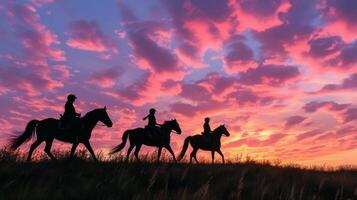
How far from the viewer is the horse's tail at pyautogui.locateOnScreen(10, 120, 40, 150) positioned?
634 inches

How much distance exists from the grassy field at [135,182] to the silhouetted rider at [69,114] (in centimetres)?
191

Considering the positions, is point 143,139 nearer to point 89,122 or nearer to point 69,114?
point 89,122

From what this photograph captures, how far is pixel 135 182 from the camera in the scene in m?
9.90

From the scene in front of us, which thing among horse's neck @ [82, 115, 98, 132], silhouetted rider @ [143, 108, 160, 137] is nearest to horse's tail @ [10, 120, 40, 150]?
horse's neck @ [82, 115, 98, 132]

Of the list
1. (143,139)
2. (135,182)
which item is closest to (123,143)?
(143,139)

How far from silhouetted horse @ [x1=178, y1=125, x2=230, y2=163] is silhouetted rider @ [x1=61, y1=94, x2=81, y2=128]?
10251 millimetres

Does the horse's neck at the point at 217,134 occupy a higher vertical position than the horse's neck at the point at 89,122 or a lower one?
higher

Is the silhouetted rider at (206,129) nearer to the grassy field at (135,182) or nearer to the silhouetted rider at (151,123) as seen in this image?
the silhouetted rider at (151,123)

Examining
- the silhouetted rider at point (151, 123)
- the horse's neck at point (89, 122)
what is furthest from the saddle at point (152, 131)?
the horse's neck at point (89, 122)

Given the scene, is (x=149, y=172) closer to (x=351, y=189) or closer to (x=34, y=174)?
(x=34, y=174)

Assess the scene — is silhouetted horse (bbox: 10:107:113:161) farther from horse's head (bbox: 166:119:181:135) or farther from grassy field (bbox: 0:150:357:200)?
horse's head (bbox: 166:119:181:135)

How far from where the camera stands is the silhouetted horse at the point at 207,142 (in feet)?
83.8

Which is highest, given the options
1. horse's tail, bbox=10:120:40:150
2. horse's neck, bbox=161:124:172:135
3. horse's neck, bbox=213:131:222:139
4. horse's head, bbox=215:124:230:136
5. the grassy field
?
horse's head, bbox=215:124:230:136

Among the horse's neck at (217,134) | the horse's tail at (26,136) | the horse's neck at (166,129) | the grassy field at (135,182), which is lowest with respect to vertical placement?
the grassy field at (135,182)
